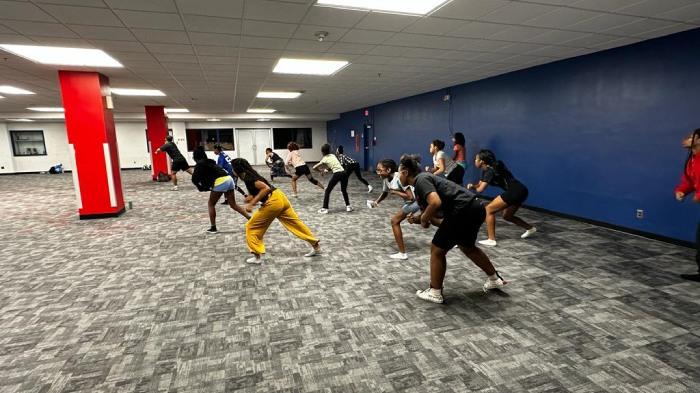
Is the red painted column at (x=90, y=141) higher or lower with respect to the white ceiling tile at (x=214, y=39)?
lower

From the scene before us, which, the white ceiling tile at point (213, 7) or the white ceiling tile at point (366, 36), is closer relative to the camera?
the white ceiling tile at point (213, 7)

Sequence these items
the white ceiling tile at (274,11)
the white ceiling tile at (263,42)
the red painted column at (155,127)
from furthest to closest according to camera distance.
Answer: the red painted column at (155,127) → the white ceiling tile at (263,42) → the white ceiling tile at (274,11)

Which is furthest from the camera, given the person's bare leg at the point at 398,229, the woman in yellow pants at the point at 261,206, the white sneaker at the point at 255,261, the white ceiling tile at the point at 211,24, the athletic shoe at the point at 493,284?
the person's bare leg at the point at 398,229

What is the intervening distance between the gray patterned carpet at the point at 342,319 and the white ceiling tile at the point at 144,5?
270cm

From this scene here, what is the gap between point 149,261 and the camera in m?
4.16

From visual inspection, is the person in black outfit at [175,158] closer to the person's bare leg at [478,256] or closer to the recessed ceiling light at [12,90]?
the recessed ceiling light at [12,90]

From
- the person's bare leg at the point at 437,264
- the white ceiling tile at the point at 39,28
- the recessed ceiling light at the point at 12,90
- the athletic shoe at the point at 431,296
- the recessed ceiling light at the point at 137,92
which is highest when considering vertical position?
the recessed ceiling light at the point at 12,90

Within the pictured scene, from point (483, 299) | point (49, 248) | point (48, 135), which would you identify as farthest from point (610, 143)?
point (48, 135)

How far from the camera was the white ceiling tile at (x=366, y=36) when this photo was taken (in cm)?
429

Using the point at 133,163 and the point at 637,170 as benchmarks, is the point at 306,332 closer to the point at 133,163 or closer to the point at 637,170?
the point at 637,170

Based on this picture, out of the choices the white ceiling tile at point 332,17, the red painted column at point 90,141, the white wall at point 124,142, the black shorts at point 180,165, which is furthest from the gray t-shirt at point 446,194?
the white wall at point 124,142

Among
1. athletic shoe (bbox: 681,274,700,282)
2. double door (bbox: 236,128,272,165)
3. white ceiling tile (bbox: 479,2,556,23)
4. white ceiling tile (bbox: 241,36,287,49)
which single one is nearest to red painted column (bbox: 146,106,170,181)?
double door (bbox: 236,128,272,165)

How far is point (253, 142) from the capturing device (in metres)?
19.8

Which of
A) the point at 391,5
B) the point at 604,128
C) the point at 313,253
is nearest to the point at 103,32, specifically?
the point at 391,5
